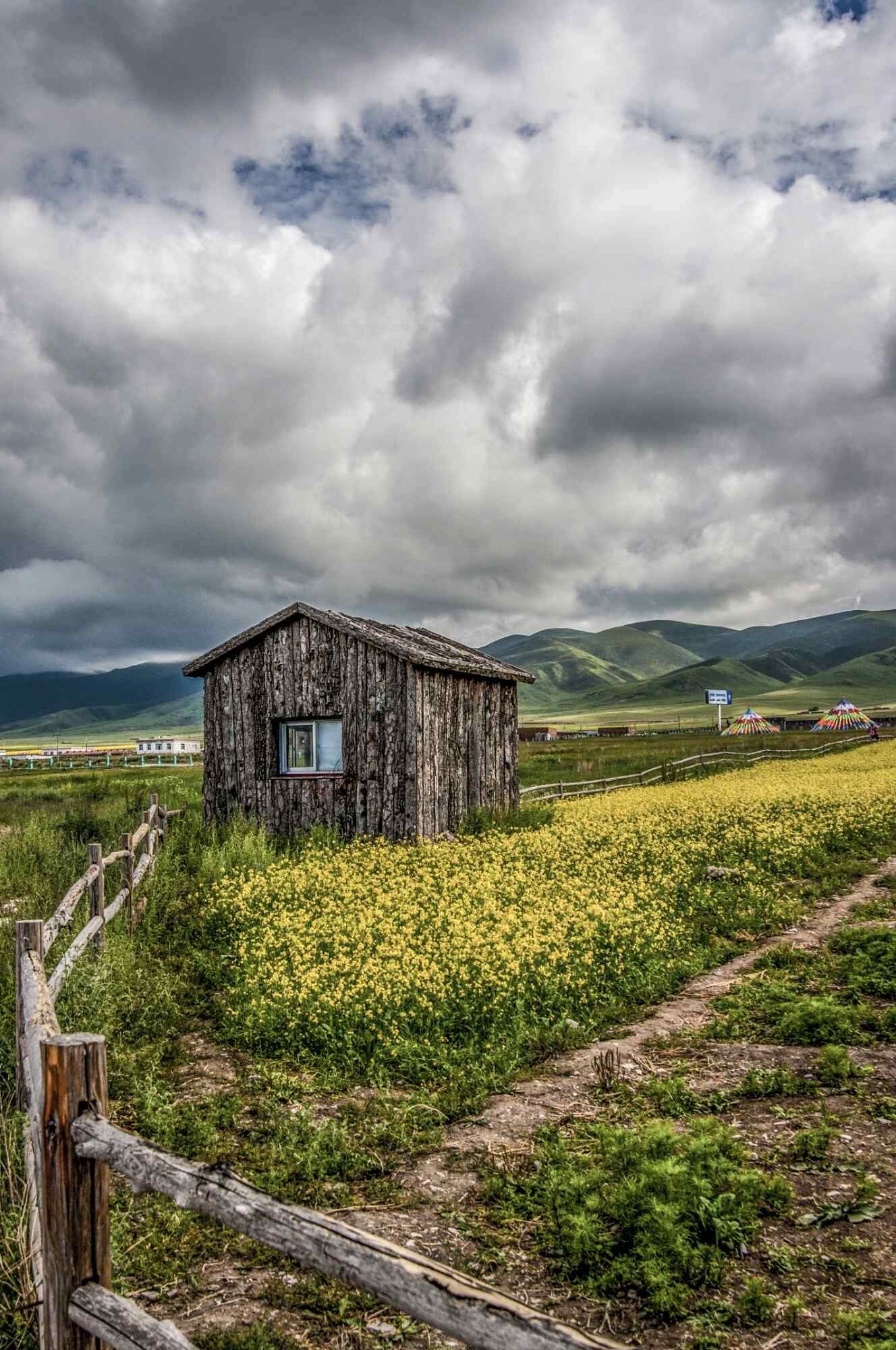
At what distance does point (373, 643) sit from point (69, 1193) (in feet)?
50.2

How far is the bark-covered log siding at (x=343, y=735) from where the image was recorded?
17984mm

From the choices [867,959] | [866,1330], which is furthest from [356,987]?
[867,959]

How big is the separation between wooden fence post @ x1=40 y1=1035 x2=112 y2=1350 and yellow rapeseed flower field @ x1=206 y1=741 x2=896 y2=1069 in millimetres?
4678

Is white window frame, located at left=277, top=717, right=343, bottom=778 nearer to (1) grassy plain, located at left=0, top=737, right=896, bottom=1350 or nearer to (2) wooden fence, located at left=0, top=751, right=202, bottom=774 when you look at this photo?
(1) grassy plain, located at left=0, top=737, right=896, bottom=1350

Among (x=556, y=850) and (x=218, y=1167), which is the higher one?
(x=218, y=1167)

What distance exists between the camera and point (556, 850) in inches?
653

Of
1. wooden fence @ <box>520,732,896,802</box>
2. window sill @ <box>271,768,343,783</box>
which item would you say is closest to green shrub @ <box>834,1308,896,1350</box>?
window sill @ <box>271,768,343,783</box>

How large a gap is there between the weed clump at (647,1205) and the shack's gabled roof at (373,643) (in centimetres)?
1252

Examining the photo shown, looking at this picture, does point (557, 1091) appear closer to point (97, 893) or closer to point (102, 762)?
point (97, 893)

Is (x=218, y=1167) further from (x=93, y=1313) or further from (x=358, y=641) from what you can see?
(x=358, y=641)

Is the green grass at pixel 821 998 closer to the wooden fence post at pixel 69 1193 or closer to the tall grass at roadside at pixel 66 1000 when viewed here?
the tall grass at roadside at pixel 66 1000

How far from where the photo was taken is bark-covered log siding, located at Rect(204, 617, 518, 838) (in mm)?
17984

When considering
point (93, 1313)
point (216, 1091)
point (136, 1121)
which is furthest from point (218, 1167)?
point (216, 1091)

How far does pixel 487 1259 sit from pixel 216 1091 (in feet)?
10.8
